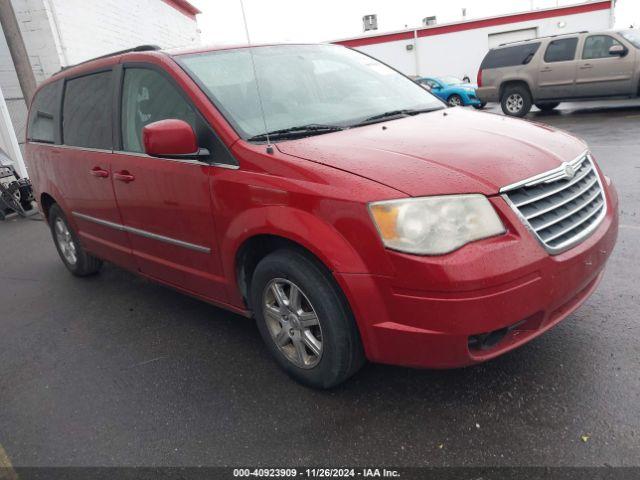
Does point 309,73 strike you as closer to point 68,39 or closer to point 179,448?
point 179,448

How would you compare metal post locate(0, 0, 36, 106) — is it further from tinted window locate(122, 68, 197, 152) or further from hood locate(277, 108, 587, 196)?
Result: hood locate(277, 108, 587, 196)

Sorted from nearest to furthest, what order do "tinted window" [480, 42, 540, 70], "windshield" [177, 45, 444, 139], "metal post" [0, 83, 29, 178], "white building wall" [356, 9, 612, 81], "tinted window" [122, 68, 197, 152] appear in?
"windshield" [177, 45, 444, 139] → "tinted window" [122, 68, 197, 152] → "metal post" [0, 83, 29, 178] → "tinted window" [480, 42, 540, 70] → "white building wall" [356, 9, 612, 81]

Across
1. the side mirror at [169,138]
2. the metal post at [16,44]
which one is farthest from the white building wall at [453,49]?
the side mirror at [169,138]

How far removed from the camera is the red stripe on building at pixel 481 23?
Answer: 94.3 ft

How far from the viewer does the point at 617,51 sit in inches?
457

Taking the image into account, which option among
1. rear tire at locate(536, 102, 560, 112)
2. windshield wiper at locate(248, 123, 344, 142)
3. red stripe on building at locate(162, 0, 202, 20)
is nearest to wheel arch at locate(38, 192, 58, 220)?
windshield wiper at locate(248, 123, 344, 142)

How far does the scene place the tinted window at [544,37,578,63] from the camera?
1244cm

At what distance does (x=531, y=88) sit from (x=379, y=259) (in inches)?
494

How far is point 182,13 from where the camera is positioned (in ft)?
64.4

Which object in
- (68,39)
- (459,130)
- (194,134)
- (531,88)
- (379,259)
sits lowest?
(531,88)

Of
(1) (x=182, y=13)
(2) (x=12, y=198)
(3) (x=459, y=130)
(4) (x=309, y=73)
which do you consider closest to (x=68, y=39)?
(2) (x=12, y=198)

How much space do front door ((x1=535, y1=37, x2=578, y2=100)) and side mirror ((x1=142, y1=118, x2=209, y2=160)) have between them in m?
12.1

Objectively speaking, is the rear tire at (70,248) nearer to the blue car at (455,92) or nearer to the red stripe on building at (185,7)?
the red stripe on building at (185,7)

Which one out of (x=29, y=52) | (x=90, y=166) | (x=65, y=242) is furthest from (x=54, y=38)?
(x=90, y=166)
